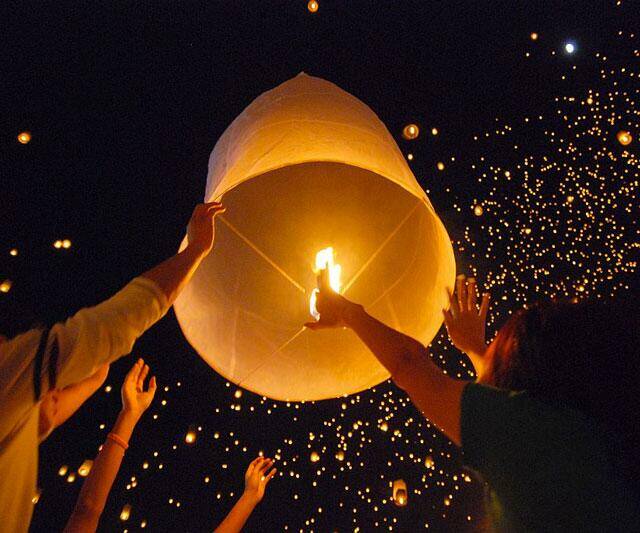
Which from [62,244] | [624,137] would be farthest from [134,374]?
[624,137]

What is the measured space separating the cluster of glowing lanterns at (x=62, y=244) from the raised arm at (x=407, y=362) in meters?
2.18

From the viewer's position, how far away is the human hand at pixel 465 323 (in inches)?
61.3

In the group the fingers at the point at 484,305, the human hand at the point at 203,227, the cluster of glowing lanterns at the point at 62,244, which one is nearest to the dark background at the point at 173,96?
the cluster of glowing lanterns at the point at 62,244

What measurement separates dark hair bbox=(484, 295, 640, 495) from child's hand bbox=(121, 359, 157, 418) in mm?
1422

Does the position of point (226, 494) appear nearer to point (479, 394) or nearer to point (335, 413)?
point (335, 413)

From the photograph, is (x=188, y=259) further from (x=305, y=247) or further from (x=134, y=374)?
(x=134, y=374)

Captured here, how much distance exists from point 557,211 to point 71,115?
286 centimetres

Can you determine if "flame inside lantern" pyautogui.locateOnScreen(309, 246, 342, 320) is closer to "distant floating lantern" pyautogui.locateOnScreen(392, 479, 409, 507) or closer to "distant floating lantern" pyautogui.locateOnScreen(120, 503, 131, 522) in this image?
"distant floating lantern" pyautogui.locateOnScreen(392, 479, 409, 507)

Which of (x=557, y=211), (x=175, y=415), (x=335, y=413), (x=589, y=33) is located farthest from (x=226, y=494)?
(x=589, y=33)

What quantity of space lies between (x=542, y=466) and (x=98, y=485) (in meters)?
1.66

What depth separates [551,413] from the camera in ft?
2.66

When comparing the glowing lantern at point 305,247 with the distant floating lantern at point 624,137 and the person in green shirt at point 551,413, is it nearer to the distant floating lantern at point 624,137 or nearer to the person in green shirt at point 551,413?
the person in green shirt at point 551,413

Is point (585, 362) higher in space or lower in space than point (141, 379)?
lower

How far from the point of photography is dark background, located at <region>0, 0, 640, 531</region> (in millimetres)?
2520
